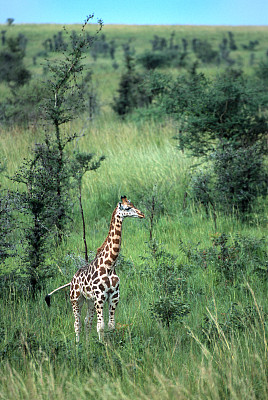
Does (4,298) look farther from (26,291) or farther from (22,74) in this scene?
(22,74)

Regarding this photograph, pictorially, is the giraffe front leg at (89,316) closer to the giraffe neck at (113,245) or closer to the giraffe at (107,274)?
the giraffe at (107,274)

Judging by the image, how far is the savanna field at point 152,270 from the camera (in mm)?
3492

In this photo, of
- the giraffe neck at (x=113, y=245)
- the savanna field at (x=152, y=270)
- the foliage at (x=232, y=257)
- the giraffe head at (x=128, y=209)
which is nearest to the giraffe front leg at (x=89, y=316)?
the savanna field at (x=152, y=270)

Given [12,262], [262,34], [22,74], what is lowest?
[12,262]

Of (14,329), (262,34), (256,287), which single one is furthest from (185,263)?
(262,34)

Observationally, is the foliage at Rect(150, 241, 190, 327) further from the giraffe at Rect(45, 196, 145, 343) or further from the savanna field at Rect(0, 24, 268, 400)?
the giraffe at Rect(45, 196, 145, 343)

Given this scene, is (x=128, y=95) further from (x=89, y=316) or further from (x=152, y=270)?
(x=89, y=316)

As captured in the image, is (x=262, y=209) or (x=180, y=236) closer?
(x=180, y=236)

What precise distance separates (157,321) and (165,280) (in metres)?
0.72

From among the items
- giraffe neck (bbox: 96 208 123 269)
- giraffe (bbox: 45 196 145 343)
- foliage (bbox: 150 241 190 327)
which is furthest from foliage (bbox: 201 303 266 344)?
giraffe neck (bbox: 96 208 123 269)

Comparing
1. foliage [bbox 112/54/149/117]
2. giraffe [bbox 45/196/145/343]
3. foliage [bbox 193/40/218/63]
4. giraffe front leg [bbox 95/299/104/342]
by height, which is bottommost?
giraffe front leg [bbox 95/299/104/342]

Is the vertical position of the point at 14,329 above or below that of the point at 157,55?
below

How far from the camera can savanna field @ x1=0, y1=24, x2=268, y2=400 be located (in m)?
3.49

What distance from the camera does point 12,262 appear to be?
283 inches
